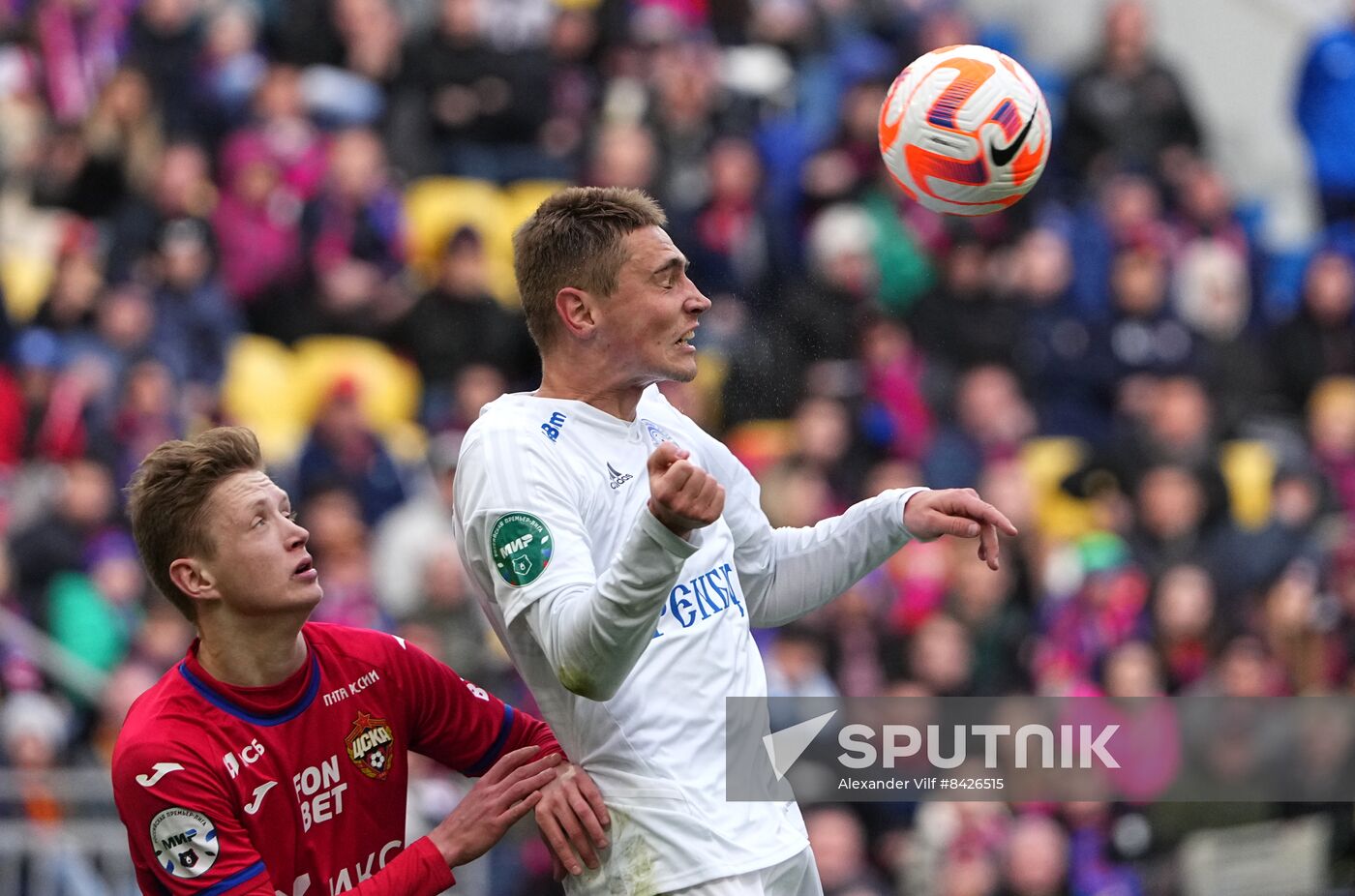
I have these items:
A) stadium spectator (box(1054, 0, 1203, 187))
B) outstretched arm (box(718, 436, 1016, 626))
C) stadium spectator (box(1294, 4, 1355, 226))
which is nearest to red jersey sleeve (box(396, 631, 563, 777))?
outstretched arm (box(718, 436, 1016, 626))

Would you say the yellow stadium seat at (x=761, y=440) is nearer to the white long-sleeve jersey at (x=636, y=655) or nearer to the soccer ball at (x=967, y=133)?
the soccer ball at (x=967, y=133)

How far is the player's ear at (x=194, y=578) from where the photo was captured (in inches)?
199

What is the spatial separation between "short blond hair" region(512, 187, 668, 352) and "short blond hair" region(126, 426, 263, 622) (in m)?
0.81

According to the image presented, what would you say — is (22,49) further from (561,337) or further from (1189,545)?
(561,337)

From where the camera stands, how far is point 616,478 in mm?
5039

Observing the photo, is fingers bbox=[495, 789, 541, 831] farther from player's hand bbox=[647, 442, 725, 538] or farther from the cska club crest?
player's hand bbox=[647, 442, 725, 538]

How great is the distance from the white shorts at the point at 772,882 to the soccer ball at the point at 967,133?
185 centimetres

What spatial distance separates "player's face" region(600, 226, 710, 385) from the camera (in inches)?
199

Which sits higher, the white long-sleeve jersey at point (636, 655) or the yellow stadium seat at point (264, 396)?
the white long-sleeve jersey at point (636, 655)

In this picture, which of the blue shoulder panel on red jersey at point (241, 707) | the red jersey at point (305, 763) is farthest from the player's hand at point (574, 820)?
the blue shoulder panel on red jersey at point (241, 707)

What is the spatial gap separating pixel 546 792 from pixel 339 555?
566 centimetres

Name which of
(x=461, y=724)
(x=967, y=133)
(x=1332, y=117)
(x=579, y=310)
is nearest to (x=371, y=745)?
(x=461, y=724)

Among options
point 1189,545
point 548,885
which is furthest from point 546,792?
point 1189,545

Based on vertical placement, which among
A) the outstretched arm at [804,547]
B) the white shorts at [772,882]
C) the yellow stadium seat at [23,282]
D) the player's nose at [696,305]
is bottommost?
the yellow stadium seat at [23,282]
